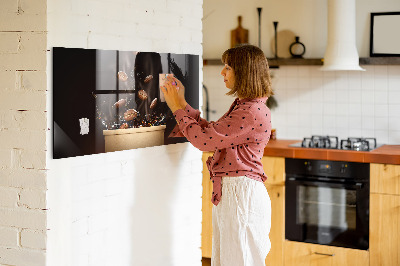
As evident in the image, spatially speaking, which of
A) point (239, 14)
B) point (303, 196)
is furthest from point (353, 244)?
point (239, 14)

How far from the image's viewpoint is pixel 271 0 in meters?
5.05

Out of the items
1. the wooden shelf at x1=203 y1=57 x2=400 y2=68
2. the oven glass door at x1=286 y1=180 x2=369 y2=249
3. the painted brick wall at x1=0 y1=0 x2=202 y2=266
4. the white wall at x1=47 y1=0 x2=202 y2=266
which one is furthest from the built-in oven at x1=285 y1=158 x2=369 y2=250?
the painted brick wall at x1=0 y1=0 x2=202 y2=266

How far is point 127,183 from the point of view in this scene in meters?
2.76

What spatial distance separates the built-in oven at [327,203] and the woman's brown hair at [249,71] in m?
1.63

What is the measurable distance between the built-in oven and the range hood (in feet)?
2.56

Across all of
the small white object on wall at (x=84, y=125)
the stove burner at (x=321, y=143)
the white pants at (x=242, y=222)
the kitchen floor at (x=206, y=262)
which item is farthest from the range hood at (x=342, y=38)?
the small white object on wall at (x=84, y=125)

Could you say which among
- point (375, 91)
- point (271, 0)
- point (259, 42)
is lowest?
point (375, 91)

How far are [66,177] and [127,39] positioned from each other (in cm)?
70

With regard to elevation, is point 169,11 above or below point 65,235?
above

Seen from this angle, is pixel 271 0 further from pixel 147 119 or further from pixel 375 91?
pixel 147 119

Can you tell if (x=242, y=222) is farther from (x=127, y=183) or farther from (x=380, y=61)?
(x=380, y=61)

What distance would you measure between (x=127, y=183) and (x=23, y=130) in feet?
1.99

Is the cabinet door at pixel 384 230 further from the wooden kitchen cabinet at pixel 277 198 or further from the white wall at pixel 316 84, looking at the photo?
the white wall at pixel 316 84

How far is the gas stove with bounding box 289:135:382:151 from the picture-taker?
432 centimetres
